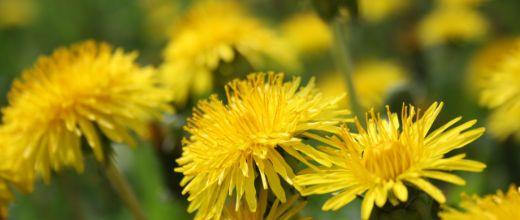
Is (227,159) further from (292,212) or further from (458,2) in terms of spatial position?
(458,2)

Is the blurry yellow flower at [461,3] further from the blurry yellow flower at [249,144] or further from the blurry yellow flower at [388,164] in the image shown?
the blurry yellow flower at [388,164]

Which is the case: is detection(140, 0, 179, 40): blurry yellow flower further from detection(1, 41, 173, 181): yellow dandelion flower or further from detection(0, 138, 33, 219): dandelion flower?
detection(0, 138, 33, 219): dandelion flower

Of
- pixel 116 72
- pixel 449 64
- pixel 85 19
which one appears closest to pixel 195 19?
pixel 116 72

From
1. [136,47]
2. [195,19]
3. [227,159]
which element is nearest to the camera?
[227,159]

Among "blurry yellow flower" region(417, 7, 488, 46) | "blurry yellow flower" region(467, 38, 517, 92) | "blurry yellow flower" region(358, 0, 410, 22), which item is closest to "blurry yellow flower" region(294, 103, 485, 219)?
"blurry yellow flower" region(467, 38, 517, 92)

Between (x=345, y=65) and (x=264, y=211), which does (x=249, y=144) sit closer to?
(x=264, y=211)

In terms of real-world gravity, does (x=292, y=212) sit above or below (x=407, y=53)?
below
